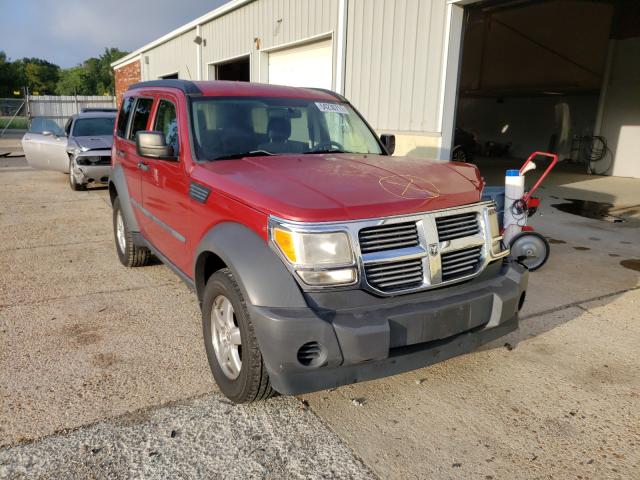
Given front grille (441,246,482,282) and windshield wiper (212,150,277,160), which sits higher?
windshield wiper (212,150,277,160)

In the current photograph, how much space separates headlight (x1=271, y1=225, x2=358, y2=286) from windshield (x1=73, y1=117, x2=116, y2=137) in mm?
10470

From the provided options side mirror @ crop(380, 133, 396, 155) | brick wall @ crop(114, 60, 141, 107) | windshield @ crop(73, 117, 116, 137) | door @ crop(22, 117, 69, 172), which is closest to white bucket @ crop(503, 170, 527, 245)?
side mirror @ crop(380, 133, 396, 155)

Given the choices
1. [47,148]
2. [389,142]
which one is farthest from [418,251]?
[47,148]

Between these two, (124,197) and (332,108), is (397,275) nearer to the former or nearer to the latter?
(332,108)

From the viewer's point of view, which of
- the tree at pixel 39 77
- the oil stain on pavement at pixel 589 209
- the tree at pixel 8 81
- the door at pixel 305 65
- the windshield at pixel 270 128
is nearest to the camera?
the windshield at pixel 270 128

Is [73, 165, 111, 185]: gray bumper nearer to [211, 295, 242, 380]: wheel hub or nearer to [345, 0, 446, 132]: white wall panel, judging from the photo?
[345, 0, 446, 132]: white wall panel

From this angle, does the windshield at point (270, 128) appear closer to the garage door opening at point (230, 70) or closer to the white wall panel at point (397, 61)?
the white wall panel at point (397, 61)

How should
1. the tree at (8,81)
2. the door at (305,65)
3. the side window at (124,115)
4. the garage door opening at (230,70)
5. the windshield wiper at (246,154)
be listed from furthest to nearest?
the tree at (8,81), the garage door opening at (230,70), the door at (305,65), the side window at (124,115), the windshield wiper at (246,154)

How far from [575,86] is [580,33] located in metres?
1.83

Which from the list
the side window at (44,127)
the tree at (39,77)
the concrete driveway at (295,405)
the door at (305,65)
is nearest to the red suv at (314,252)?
the concrete driveway at (295,405)

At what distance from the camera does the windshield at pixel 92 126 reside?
11.6 meters

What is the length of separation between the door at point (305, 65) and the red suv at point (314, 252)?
7865 millimetres

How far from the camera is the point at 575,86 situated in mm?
18328

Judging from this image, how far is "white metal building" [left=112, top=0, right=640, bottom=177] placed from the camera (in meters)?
8.41
